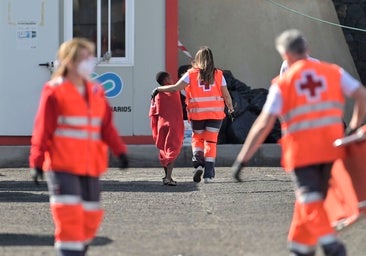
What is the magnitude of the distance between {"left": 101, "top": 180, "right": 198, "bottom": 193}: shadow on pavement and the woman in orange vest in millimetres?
349

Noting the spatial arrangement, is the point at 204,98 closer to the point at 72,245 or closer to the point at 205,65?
the point at 205,65

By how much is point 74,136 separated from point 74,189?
1.22 feet

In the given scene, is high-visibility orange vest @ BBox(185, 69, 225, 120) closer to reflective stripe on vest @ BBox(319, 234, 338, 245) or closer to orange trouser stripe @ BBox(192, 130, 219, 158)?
orange trouser stripe @ BBox(192, 130, 219, 158)

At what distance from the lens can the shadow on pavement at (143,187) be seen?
12.2 metres

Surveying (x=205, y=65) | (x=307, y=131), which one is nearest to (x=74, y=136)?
(x=307, y=131)

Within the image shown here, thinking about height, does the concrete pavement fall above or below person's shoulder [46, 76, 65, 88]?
below

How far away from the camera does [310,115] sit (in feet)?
22.5

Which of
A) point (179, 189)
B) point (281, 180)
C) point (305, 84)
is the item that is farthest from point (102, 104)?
point (281, 180)

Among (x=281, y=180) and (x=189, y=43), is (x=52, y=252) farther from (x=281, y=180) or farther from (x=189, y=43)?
(x=189, y=43)

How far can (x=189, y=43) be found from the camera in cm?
1750

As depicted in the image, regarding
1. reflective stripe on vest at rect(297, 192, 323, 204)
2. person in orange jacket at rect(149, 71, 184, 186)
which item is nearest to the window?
person in orange jacket at rect(149, 71, 184, 186)

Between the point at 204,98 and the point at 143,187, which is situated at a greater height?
the point at 204,98

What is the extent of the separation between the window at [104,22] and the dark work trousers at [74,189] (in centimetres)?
840

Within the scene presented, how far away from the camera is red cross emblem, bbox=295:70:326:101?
684 centimetres
